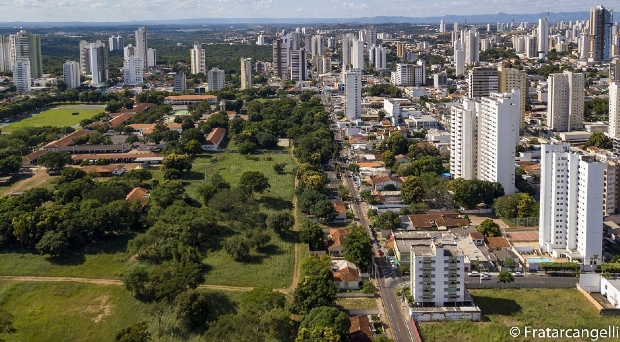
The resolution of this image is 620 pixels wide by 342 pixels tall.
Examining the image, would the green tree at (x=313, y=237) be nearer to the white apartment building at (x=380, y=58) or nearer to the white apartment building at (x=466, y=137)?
the white apartment building at (x=466, y=137)

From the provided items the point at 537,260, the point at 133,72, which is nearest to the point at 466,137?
the point at 537,260

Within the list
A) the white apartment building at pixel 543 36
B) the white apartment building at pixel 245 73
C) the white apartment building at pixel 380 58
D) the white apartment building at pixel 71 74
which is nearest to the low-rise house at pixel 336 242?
the white apartment building at pixel 245 73

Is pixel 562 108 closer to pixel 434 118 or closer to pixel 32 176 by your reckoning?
pixel 434 118

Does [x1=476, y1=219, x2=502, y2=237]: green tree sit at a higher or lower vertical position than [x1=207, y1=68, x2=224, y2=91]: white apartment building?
lower

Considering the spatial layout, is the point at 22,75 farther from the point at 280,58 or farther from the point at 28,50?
the point at 280,58

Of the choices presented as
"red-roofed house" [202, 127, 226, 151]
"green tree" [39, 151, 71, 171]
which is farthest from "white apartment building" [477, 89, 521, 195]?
"green tree" [39, 151, 71, 171]

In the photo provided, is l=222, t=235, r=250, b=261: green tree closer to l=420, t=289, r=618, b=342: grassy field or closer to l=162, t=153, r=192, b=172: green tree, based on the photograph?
l=420, t=289, r=618, b=342: grassy field

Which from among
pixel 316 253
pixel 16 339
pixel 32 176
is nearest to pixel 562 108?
pixel 316 253
